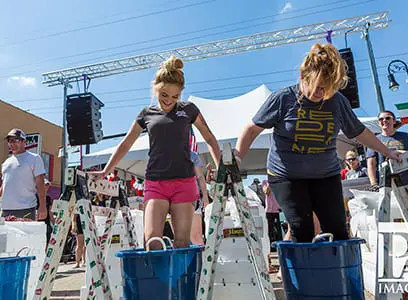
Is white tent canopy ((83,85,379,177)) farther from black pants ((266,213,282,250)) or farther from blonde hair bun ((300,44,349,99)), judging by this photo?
blonde hair bun ((300,44,349,99))

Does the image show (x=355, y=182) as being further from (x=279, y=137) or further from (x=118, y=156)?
(x=118, y=156)

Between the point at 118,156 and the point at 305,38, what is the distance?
10923mm

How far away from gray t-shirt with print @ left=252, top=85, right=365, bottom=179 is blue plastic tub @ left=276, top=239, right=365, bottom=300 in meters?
0.40

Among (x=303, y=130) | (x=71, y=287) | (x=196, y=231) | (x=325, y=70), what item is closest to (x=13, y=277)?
(x=196, y=231)

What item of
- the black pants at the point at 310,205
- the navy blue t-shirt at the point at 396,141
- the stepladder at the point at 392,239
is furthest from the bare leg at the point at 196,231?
the navy blue t-shirt at the point at 396,141

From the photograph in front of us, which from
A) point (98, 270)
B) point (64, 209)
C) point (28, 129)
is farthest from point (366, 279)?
point (28, 129)

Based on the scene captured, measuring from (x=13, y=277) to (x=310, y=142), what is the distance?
170 centimetres

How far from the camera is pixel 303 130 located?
1.78 metres

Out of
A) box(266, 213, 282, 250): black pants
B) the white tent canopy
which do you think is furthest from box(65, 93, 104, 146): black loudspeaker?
box(266, 213, 282, 250): black pants

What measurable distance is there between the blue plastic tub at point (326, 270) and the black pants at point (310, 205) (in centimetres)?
20

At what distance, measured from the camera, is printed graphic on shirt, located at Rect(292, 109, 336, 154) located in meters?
1.78

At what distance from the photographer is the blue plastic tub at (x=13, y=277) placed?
1776mm

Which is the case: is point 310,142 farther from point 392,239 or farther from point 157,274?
Answer: point 157,274

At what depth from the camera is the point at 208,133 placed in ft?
7.02
